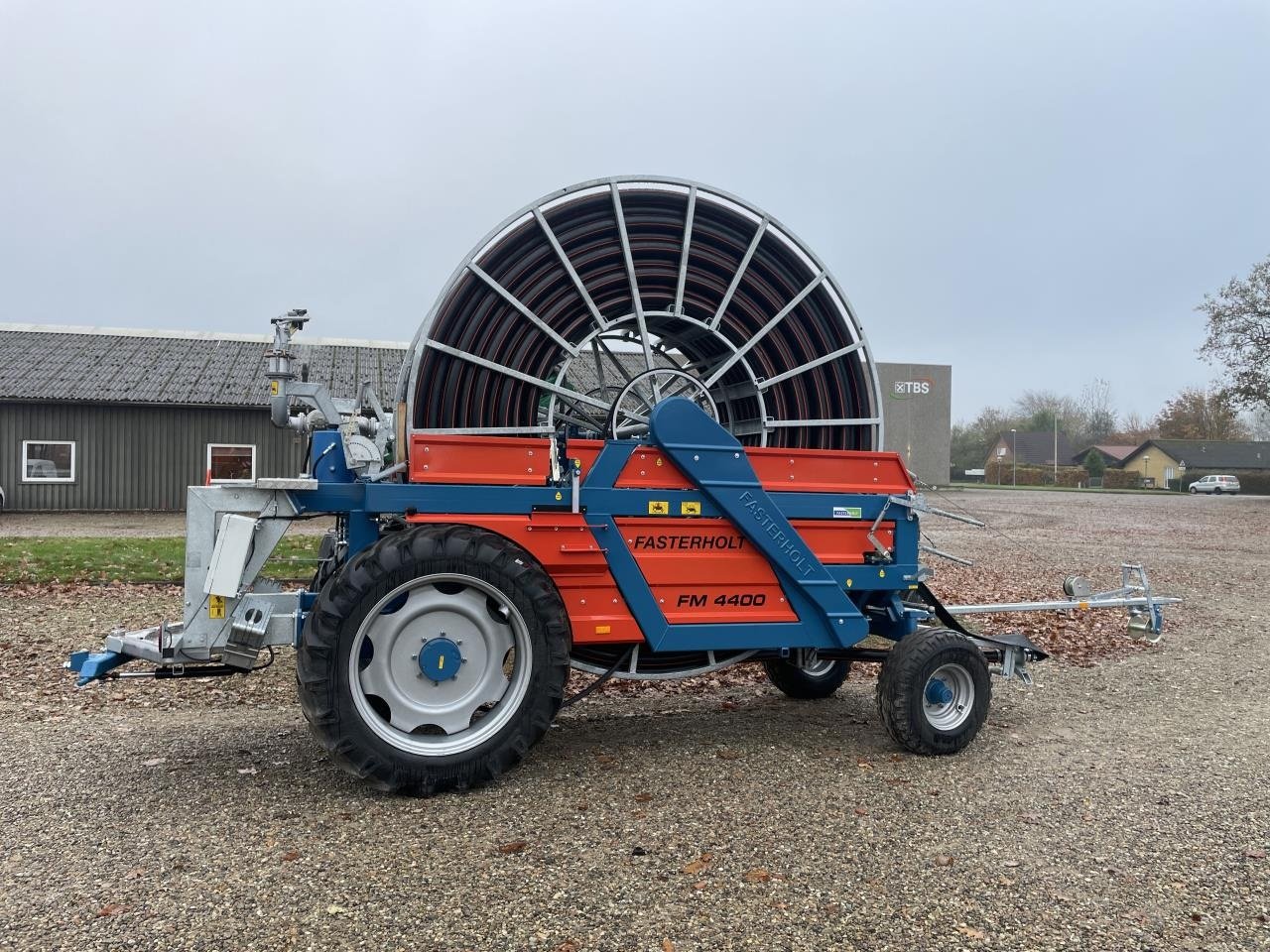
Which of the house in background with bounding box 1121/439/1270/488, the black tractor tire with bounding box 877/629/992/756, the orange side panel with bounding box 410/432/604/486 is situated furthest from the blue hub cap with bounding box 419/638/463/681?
the house in background with bounding box 1121/439/1270/488

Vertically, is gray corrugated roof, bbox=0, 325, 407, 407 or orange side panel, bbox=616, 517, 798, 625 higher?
gray corrugated roof, bbox=0, 325, 407, 407

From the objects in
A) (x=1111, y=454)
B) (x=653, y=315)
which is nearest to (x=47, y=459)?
(x=653, y=315)

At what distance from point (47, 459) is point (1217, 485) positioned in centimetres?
5781

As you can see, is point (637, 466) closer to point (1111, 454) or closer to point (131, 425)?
point (131, 425)

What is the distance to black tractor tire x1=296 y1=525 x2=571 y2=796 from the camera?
4324 mm

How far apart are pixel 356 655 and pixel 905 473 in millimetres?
3273

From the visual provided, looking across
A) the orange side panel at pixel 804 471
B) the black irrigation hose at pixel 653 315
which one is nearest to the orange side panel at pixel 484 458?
the orange side panel at pixel 804 471

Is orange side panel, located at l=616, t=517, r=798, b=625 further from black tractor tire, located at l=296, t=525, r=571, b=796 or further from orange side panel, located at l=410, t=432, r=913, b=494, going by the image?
black tractor tire, located at l=296, t=525, r=571, b=796

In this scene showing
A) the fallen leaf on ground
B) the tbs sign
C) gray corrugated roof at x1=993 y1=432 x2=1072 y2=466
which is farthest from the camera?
gray corrugated roof at x1=993 y1=432 x2=1072 y2=466

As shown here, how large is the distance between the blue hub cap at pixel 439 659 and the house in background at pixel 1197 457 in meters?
75.8

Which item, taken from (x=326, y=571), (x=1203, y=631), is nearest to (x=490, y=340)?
(x=326, y=571)

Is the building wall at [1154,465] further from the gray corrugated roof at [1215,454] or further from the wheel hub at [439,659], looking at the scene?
the wheel hub at [439,659]

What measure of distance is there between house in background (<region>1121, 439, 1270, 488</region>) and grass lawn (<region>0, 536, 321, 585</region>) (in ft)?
234

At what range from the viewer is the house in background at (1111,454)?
3174 inches
